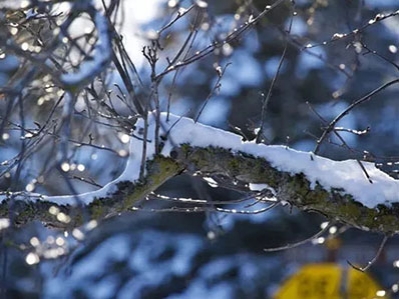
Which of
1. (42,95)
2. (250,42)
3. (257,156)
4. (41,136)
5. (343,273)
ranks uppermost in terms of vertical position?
(250,42)

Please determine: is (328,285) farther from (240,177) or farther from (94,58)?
(94,58)

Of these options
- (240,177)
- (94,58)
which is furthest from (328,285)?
(94,58)

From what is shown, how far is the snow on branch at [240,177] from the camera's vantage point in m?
3.50

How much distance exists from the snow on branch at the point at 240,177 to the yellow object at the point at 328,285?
2.57m

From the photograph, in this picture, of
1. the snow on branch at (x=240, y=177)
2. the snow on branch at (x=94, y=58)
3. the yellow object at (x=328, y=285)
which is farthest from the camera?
the yellow object at (x=328, y=285)

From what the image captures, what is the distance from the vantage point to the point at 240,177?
3.60 metres

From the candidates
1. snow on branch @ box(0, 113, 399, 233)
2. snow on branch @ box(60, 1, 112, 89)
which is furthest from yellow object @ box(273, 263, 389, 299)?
snow on branch @ box(60, 1, 112, 89)

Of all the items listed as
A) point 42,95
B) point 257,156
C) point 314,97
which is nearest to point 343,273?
point 42,95

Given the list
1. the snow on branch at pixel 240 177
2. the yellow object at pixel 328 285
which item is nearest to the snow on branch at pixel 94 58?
the snow on branch at pixel 240 177

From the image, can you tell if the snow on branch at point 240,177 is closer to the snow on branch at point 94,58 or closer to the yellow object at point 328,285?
the snow on branch at point 94,58

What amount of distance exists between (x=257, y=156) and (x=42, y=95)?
52.0 inches

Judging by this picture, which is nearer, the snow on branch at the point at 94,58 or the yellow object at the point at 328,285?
the snow on branch at the point at 94,58

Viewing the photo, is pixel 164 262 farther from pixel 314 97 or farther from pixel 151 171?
pixel 151 171

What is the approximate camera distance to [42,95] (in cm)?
456
